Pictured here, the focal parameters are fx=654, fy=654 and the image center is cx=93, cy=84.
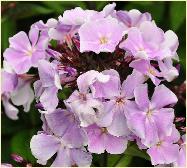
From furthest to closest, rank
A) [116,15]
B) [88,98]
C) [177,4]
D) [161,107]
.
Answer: [177,4]
[116,15]
[161,107]
[88,98]

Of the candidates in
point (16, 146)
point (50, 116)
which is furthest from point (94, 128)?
point (16, 146)

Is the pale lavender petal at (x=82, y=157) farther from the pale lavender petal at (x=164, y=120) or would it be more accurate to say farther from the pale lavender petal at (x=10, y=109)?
the pale lavender petal at (x=10, y=109)

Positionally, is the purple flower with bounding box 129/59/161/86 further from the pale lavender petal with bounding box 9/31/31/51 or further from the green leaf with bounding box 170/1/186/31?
the green leaf with bounding box 170/1/186/31

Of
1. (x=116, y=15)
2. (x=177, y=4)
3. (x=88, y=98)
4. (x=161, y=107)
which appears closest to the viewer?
(x=88, y=98)

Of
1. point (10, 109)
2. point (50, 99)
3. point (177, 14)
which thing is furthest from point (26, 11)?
point (50, 99)

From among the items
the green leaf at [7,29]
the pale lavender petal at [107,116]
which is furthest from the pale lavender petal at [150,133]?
the green leaf at [7,29]

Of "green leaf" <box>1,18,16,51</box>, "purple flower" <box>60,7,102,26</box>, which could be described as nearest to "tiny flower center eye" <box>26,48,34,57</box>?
"purple flower" <box>60,7,102,26</box>

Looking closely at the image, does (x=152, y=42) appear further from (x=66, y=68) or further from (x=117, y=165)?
(x=117, y=165)
